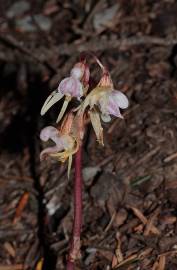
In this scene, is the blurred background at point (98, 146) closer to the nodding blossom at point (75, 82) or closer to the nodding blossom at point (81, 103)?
the nodding blossom at point (81, 103)

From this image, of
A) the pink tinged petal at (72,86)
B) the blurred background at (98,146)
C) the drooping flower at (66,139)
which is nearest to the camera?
the pink tinged petal at (72,86)

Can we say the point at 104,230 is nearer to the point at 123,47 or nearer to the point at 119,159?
the point at 119,159

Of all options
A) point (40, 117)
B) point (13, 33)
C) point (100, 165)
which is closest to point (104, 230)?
point (100, 165)

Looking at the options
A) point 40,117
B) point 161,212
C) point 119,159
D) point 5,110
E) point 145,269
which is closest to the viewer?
point 145,269

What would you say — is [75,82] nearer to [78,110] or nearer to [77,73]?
[77,73]

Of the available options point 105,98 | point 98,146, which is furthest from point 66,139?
point 98,146

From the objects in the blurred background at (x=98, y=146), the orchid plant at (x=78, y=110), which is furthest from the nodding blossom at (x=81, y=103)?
the blurred background at (x=98, y=146)
